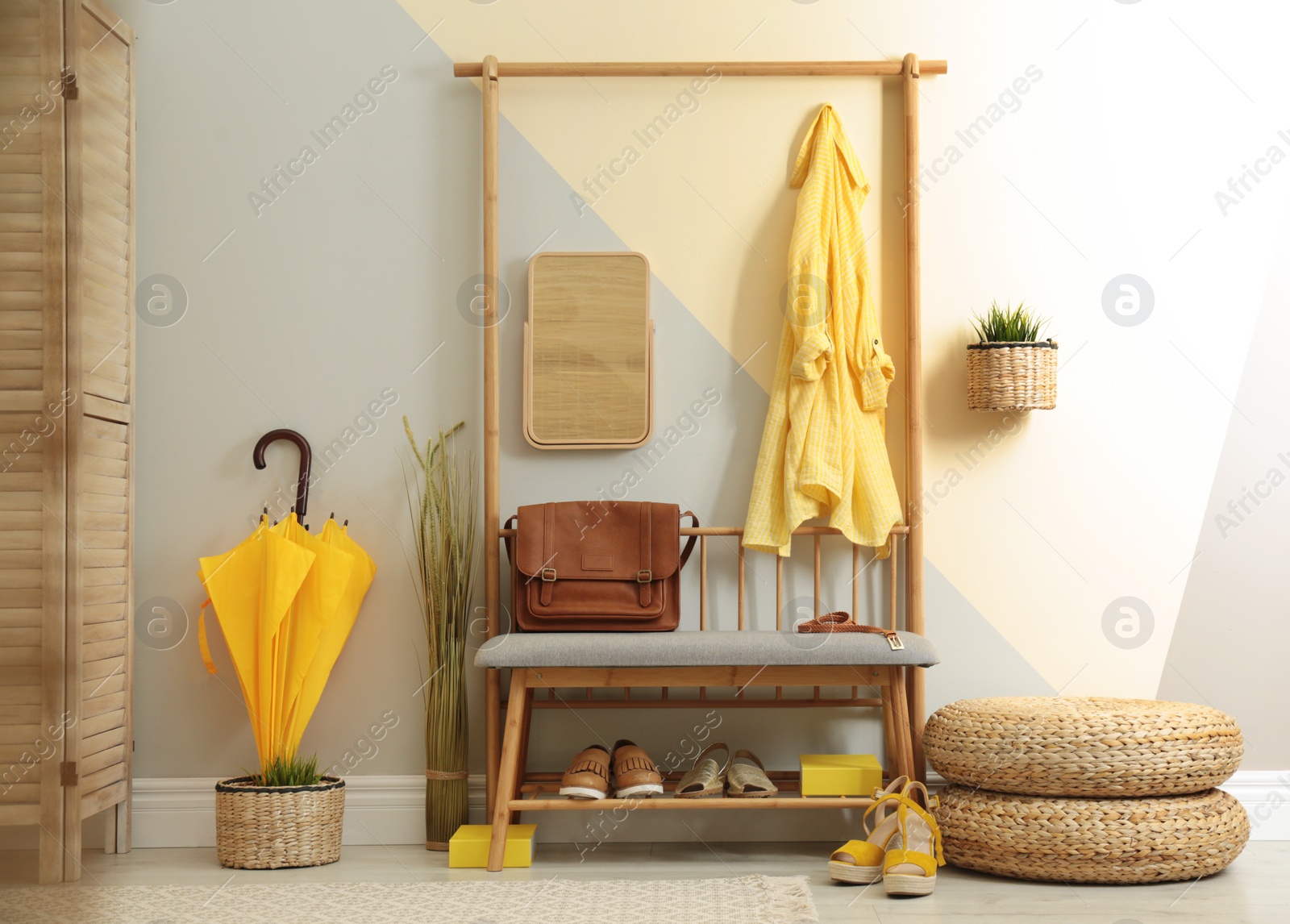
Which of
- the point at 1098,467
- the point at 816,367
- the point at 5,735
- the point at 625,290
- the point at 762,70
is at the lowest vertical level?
the point at 5,735

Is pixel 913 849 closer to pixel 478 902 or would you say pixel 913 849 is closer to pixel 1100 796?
pixel 1100 796

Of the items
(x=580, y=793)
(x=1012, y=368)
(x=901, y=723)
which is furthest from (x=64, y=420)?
(x=1012, y=368)

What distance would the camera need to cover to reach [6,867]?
33.7 inches

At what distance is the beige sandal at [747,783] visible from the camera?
7.75ft

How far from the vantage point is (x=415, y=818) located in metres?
2.69

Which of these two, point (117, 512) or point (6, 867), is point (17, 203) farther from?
point (117, 512)

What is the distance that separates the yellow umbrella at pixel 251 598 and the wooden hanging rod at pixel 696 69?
131cm

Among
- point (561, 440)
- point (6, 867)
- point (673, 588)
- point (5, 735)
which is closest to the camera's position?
point (5, 735)

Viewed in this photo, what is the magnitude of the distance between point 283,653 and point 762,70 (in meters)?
1.92

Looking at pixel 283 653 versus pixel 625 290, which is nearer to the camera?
pixel 283 653

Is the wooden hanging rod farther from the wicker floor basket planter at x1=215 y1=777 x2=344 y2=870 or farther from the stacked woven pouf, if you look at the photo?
the wicker floor basket planter at x1=215 y1=777 x2=344 y2=870

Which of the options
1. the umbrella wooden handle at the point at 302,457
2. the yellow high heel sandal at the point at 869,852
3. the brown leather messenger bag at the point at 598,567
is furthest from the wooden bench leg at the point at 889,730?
the umbrella wooden handle at the point at 302,457

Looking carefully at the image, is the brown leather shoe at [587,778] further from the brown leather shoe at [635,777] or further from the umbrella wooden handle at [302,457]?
the umbrella wooden handle at [302,457]

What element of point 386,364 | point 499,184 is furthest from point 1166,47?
point 386,364
